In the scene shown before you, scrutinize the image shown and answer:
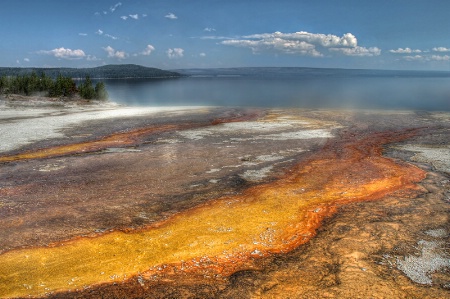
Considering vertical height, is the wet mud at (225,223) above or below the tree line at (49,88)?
below

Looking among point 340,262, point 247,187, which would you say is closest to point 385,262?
point 340,262

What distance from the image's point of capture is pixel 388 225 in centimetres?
1058

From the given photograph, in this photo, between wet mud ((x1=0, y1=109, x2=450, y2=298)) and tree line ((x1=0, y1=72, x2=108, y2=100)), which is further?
tree line ((x1=0, y1=72, x2=108, y2=100))

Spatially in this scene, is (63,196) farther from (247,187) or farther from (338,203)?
(338,203)

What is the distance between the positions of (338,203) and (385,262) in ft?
13.0

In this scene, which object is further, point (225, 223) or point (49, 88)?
point (49, 88)

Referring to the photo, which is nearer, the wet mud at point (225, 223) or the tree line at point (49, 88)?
the wet mud at point (225, 223)

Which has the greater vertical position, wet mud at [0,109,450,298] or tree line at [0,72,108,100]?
tree line at [0,72,108,100]

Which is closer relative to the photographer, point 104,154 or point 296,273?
point 296,273

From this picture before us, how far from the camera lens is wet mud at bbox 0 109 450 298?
7824 mm

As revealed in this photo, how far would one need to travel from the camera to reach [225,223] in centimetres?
1074

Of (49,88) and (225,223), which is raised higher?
(49,88)

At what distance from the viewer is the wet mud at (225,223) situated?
7.82 meters

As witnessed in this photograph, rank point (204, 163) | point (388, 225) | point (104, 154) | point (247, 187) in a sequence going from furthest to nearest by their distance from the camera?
point (104, 154), point (204, 163), point (247, 187), point (388, 225)
